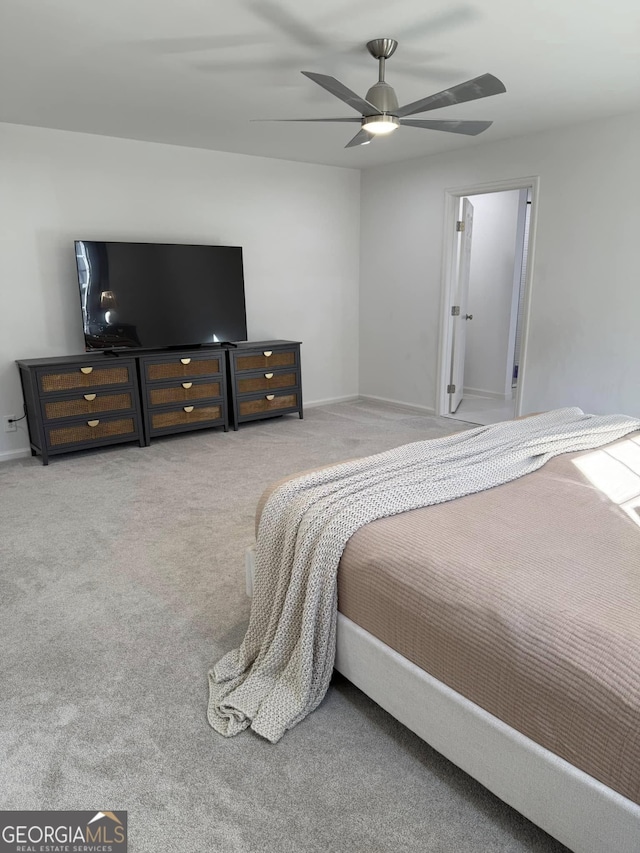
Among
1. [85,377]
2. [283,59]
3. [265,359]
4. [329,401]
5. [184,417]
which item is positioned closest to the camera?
[283,59]

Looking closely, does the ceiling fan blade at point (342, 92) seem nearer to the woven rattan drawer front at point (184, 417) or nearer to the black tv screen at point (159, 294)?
the black tv screen at point (159, 294)

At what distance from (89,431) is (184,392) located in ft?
2.70

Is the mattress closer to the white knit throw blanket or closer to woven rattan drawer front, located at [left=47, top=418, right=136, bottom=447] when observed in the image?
the white knit throw blanket

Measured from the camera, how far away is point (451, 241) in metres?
5.34

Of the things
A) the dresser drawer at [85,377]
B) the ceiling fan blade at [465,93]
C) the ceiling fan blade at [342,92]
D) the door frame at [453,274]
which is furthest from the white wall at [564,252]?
the dresser drawer at [85,377]

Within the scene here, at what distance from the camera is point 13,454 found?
4453 mm

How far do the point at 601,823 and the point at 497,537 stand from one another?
0.72 meters

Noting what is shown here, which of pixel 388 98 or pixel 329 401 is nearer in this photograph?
pixel 388 98

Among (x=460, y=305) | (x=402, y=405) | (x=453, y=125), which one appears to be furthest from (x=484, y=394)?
(x=453, y=125)

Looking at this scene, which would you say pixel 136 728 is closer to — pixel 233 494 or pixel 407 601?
pixel 407 601

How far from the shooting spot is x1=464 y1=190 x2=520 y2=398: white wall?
6.11 meters

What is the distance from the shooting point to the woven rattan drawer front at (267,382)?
513 cm

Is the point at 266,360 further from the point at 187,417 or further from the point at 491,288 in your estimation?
the point at 491,288

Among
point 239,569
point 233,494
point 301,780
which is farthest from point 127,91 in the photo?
point 301,780
